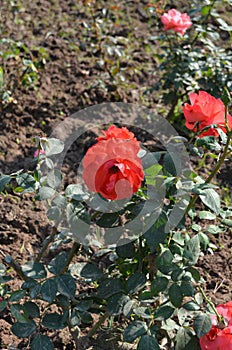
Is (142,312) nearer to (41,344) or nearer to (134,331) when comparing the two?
(134,331)

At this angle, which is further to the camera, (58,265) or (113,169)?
(58,265)

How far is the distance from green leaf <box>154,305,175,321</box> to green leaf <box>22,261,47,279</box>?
36cm

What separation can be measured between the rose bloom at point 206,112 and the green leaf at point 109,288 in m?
0.54

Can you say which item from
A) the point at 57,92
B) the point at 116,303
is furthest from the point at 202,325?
the point at 57,92

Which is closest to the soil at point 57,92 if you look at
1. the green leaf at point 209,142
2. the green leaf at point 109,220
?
the green leaf at point 109,220

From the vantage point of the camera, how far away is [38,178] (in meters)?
1.88

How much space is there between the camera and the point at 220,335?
1.76 meters

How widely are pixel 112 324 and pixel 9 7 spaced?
2.88 metres

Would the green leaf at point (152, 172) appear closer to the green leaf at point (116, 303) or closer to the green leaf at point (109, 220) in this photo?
the green leaf at point (109, 220)

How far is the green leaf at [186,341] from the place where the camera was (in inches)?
74.4

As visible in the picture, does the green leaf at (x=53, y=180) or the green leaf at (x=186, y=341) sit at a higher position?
the green leaf at (x=53, y=180)

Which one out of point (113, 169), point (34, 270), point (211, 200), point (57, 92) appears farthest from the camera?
point (57, 92)

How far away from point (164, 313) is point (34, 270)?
1.36ft

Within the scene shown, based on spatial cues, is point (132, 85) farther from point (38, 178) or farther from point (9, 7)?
point (38, 178)
